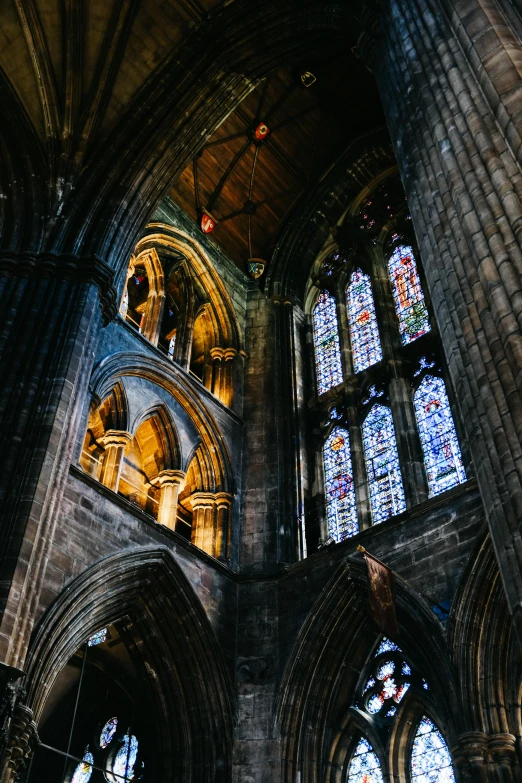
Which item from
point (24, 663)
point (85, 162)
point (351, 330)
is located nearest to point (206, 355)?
point (351, 330)

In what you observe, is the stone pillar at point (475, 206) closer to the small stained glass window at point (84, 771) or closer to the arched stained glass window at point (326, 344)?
the arched stained glass window at point (326, 344)

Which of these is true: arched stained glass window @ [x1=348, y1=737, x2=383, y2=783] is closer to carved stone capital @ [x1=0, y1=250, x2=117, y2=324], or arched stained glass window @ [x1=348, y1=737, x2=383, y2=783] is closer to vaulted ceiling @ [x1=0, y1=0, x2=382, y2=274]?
carved stone capital @ [x1=0, y1=250, x2=117, y2=324]

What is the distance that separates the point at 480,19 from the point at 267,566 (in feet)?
26.0

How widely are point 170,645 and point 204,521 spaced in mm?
2350

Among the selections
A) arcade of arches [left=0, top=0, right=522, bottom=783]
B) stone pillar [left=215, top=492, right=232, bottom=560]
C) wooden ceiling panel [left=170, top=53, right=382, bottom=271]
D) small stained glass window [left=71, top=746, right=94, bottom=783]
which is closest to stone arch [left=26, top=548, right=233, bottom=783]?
arcade of arches [left=0, top=0, right=522, bottom=783]

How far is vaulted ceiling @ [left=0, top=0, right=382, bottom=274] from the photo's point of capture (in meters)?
14.5

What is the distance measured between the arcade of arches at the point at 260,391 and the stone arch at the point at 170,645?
0.04m

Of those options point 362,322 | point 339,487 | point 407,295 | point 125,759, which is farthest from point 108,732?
point 407,295

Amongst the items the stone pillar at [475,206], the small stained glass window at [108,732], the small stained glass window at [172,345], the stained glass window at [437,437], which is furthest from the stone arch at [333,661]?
the small stained glass window at [172,345]

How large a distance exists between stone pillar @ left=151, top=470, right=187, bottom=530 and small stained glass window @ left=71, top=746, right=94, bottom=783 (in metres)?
3.69

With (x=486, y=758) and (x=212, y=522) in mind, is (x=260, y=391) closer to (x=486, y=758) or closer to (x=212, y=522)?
(x=212, y=522)

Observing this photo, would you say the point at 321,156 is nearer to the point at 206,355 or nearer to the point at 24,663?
the point at 206,355

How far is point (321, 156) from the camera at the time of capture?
1902cm

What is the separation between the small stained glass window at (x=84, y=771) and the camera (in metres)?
13.5
